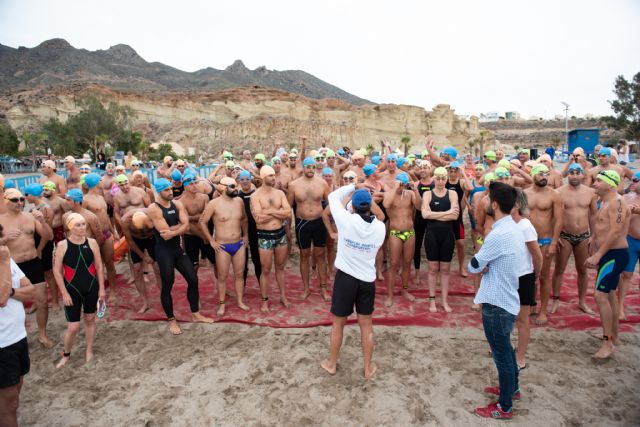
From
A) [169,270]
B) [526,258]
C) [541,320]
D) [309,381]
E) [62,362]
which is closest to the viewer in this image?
[526,258]

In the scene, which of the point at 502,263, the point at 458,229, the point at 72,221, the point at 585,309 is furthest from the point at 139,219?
the point at 585,309

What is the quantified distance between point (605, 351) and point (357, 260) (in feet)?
9.38

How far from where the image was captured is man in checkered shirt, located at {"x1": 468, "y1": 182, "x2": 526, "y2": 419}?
288 cm

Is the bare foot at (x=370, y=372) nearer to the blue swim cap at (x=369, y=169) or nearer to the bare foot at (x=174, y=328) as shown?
the bare foot at (x=174, y=328)

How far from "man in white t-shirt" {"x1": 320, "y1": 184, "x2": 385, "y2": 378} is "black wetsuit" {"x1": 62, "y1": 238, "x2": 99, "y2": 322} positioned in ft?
8.68

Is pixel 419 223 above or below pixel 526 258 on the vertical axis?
below

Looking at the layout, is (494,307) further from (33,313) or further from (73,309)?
(33,313)

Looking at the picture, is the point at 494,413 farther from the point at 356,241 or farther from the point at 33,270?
the point at 33,270

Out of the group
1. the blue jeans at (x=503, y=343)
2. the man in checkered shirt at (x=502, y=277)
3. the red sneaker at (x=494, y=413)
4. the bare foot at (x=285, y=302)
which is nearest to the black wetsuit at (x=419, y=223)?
the bare foot at (x=285, y=302)

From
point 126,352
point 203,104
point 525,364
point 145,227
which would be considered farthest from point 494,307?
point 203,104

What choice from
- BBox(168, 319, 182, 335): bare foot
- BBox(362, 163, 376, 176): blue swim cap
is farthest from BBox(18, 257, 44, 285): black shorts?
BBox(362, 163, 376, 176): blue swim cap

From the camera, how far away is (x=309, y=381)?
3604 millimetres

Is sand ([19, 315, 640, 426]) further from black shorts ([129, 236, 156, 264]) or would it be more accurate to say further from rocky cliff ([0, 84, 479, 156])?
rocky cliff ([0, 84, 479, 156])

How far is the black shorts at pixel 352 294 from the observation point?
3.44 m
